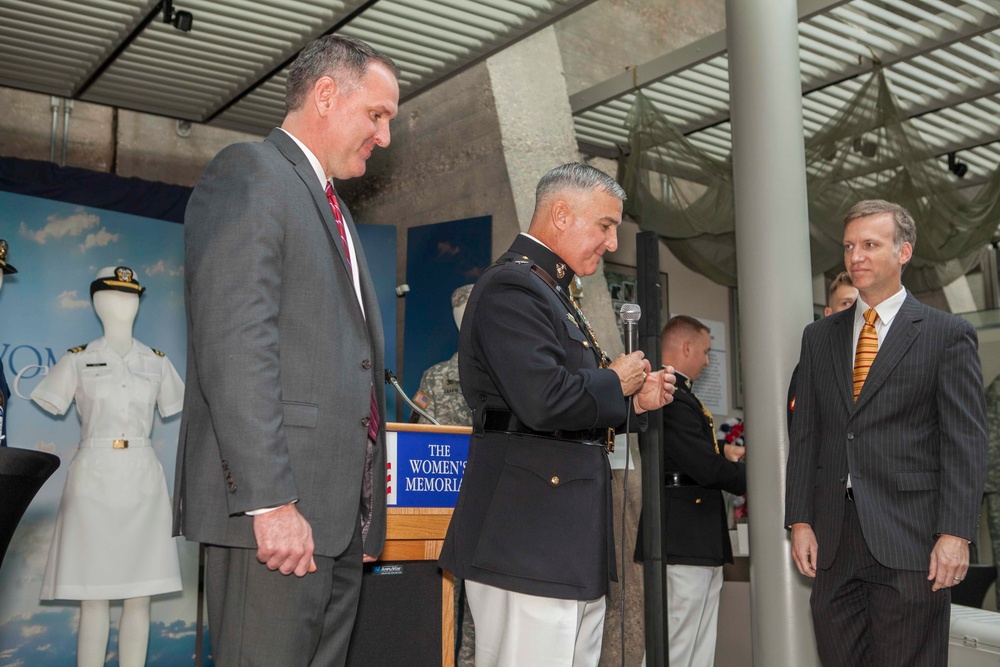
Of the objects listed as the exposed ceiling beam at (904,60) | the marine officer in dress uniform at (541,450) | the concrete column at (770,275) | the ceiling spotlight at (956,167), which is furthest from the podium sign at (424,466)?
the ceiling spotlight at (956,167)

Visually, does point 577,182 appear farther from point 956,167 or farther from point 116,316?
point 956,167

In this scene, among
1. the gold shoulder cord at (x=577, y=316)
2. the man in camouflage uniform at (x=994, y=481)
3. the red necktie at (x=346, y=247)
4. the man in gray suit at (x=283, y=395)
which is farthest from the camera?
the man in camouflage uniform at (x=994, y=481)

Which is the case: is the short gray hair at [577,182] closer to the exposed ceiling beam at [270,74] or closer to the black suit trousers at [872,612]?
the black suit trousers at [872,612]

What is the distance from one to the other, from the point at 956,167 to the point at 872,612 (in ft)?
18.4

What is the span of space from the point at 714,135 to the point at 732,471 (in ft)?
10.7

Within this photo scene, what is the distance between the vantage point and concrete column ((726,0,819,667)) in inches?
143

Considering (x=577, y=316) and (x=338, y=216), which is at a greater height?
(x=338, y=216)

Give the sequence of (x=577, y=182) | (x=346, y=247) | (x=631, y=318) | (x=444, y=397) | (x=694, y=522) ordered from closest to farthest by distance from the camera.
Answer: (x=346, y=247) < (x=577, y=182) < (x=631, y=318) < (x=694, y=522) < (x=444, y=397)

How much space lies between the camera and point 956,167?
7.28 meters

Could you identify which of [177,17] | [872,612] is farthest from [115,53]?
[872,612]

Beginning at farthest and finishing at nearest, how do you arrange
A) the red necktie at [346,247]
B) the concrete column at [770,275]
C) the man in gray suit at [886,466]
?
the concrete column at [770,275] → the man in gray suit at [886,466] → the red necktie at [346,247]

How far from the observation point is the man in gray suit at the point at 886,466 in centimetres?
256

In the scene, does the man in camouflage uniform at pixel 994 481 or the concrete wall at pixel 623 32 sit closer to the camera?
the man in camouflage uniform at pixel 994 481

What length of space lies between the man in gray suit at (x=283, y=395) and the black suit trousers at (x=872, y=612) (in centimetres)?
144
